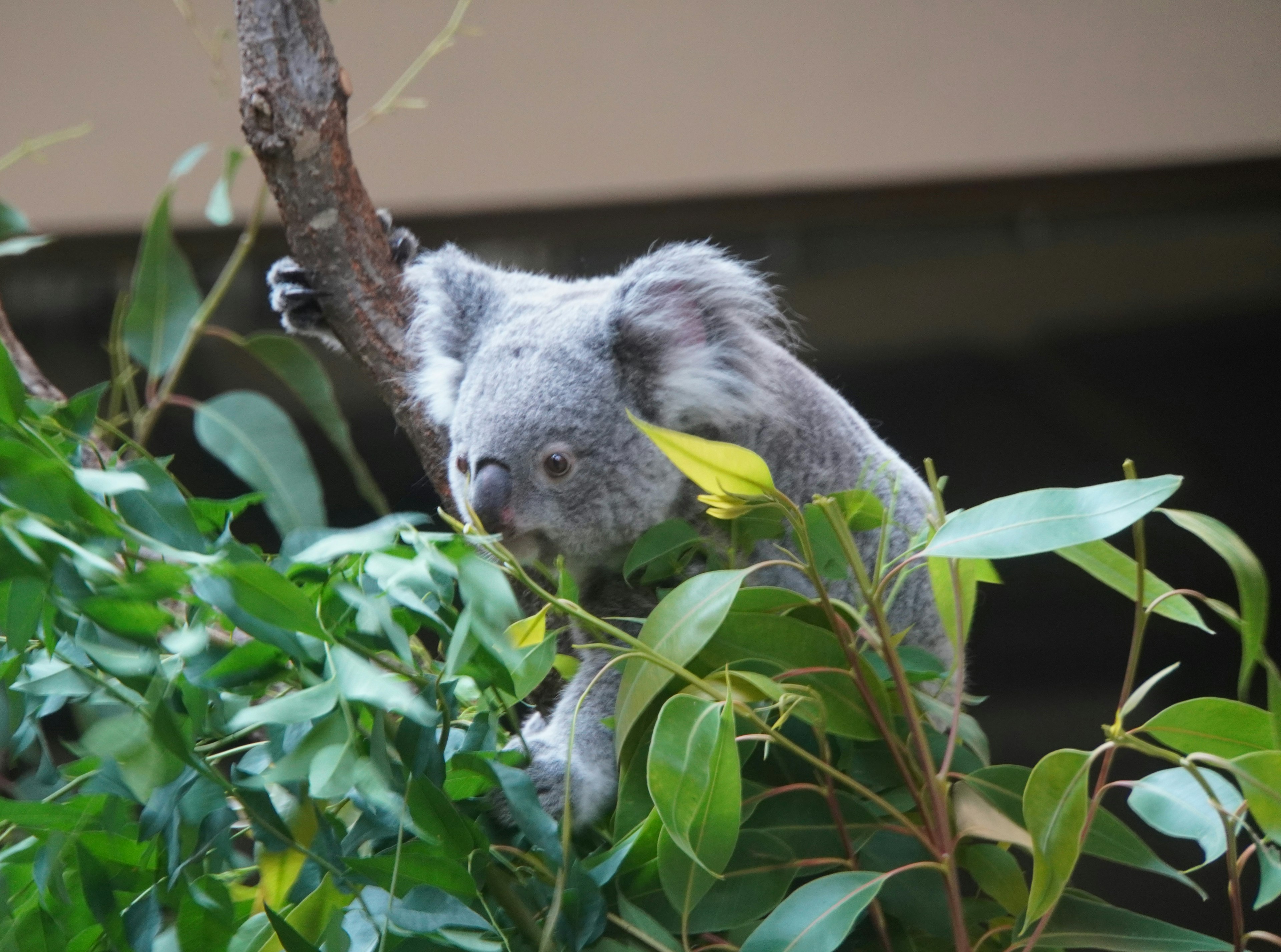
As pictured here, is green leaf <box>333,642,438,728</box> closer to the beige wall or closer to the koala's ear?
the koala's ear

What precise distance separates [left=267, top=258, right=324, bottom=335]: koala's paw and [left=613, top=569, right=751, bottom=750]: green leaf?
2.17ft

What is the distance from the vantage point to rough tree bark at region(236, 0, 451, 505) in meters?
1.08

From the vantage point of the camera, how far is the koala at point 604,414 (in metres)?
0.91

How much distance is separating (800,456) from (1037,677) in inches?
52.8

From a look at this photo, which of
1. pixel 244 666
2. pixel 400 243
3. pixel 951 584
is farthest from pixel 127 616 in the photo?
pixel 400 243

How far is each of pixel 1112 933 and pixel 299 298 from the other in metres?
0.93

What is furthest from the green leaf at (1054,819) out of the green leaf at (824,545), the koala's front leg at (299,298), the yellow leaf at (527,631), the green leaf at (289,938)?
the koala's front leg at (299,298)

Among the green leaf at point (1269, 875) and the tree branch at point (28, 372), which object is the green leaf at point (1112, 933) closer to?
the green leaf at point (1269, 875)

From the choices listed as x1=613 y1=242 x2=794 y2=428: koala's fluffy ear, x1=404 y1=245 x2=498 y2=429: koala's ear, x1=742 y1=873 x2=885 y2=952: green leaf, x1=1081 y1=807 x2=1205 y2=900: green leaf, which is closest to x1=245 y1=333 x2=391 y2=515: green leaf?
Result: x1=404 y1=245 x2=498 y2=429: koala's ear

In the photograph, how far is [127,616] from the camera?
527 millimetres

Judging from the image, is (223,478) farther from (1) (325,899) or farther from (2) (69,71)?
(1) (325,899)

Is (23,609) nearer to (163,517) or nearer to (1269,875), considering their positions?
(163,517)

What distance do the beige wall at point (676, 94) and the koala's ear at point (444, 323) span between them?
1171 mm

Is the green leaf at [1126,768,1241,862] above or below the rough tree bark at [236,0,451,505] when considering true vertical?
below
